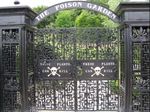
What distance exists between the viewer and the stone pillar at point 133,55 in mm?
7809

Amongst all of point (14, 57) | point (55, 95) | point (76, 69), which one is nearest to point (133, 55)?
point (76, 69)

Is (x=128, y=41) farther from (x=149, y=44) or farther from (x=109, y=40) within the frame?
(x=109, y=40)

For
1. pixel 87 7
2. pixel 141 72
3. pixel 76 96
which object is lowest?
pixel 76 96

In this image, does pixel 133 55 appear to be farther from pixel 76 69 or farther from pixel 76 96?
pixel 76 96

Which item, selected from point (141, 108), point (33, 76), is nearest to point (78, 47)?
point (33, 76)

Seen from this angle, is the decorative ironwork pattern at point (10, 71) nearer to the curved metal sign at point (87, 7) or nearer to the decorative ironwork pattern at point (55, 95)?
the decorative ironwork pattern at point (55, 95)

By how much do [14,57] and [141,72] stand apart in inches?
112

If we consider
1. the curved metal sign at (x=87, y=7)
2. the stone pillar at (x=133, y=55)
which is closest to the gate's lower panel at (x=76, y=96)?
the stone pillar at (x=133, y=55)

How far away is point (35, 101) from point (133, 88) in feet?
8.20

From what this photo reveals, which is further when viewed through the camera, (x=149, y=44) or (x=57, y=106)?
(x=57, y=106)

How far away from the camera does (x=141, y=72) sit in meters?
7.96

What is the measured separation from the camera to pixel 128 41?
7824 millimetres

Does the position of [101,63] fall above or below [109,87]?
above

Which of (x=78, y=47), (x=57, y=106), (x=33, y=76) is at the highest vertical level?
(x=78, y=47)
